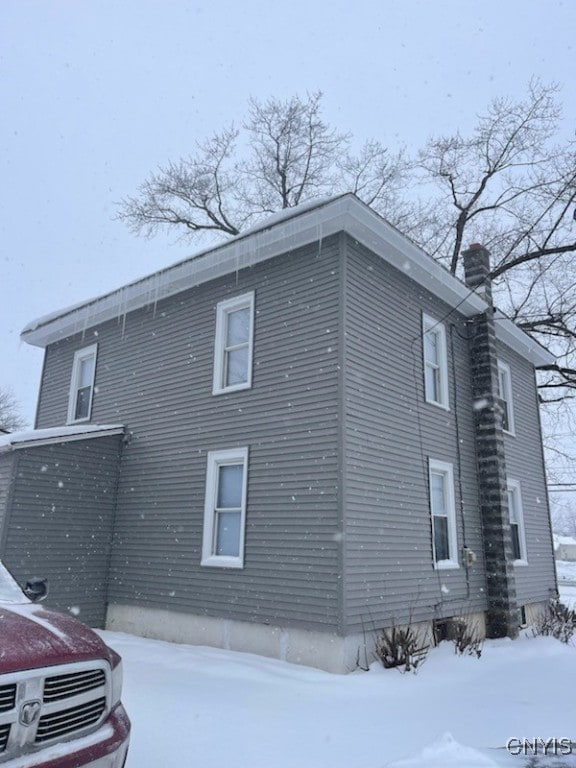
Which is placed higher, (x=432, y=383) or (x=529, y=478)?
(x=432, y=383)

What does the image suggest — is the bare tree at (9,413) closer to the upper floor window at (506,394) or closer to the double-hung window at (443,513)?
the upper floor window at (506,394)

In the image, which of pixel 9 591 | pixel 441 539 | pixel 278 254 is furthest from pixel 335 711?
pixel 278 254

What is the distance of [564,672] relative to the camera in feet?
27.6

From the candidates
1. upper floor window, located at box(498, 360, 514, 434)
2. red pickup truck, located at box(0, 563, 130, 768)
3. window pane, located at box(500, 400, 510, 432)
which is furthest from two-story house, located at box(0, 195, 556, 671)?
red pickup truck, located at box(0, 563, 130, 768)

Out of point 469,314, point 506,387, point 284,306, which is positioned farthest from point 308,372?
point 506,387

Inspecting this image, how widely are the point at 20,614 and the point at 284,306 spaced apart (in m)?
7.10

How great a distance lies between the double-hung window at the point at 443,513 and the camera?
10.7 metres

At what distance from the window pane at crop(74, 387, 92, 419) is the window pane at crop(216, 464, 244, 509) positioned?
4553mm

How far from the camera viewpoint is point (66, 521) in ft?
35.3

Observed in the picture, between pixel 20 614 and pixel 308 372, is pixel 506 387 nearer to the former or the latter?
pixel 308 372

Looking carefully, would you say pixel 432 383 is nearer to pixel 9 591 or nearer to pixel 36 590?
pixel 36 590

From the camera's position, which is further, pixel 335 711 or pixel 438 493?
pixel 438 493

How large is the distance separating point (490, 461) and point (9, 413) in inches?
1857

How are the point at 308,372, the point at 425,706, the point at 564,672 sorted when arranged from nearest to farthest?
the point at 425,706, the point at 564,672, the point at 308,372
